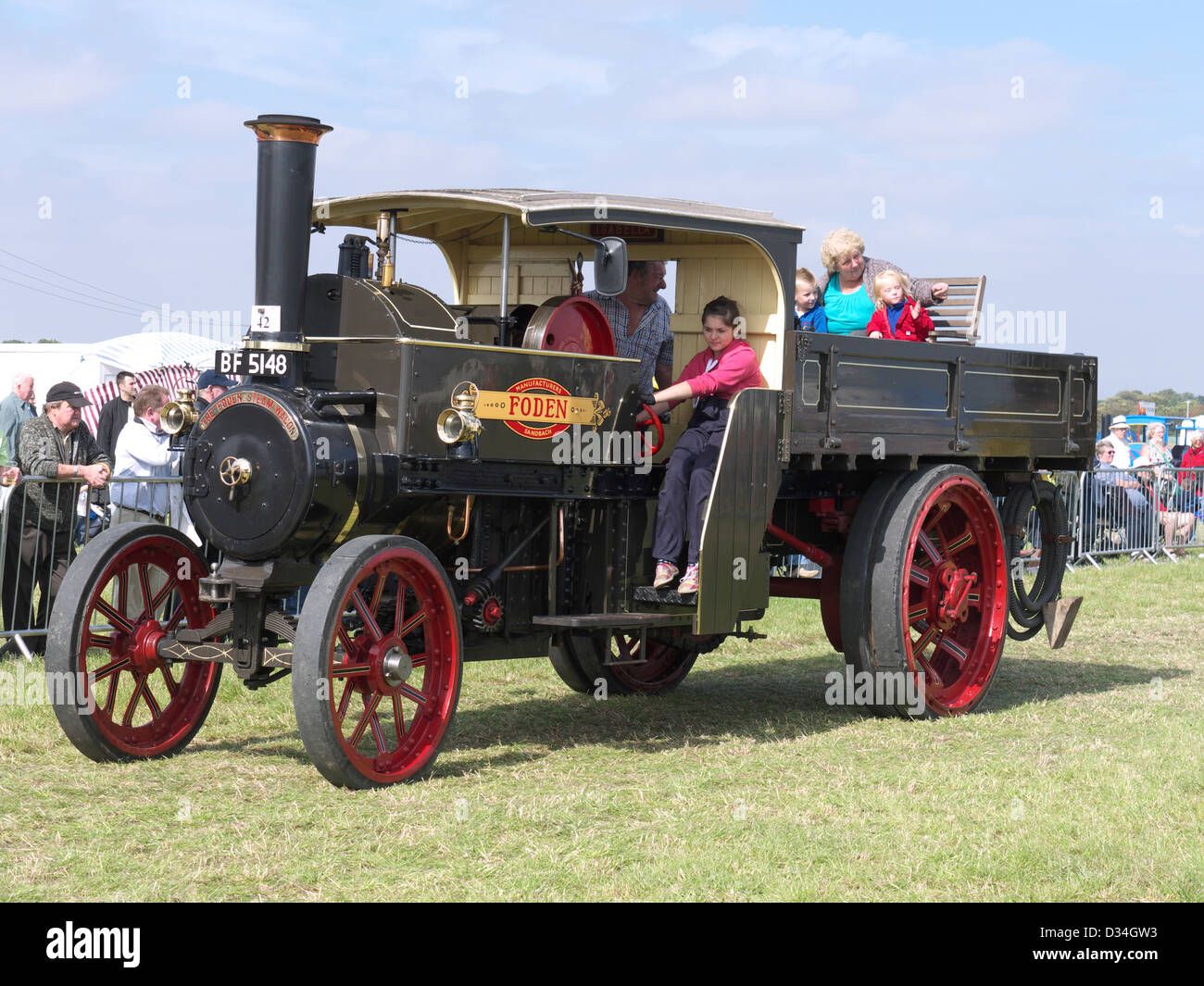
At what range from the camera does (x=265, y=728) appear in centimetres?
740

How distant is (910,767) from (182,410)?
343cm

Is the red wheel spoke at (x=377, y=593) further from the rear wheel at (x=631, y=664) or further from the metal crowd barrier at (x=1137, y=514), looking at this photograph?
the metal crowd barrier at (x=1137, y=514)

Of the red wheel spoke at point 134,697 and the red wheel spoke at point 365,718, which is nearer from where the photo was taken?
the red wheel spoke at point 365,718

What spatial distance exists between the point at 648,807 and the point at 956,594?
9.70 ft

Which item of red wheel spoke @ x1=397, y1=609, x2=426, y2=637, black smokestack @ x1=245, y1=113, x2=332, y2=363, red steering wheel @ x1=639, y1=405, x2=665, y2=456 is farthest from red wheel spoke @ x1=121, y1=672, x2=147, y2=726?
red steering wheel @ x1=639, y1=405, x2=665, y2=456

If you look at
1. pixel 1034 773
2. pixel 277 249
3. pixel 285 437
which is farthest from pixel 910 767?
pixel 277 249

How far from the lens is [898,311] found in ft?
28.1

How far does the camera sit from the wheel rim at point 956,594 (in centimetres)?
815

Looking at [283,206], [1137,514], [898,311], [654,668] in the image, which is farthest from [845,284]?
[1137,514]

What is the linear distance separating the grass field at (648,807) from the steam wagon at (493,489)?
336 mm

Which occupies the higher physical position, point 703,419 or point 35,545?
point 703,419

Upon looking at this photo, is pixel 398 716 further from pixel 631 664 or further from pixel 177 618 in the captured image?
pixel 631 664

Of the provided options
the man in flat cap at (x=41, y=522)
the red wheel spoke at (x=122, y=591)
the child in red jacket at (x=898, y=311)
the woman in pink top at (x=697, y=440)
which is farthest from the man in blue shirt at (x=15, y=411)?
the child in red jacket at (x=898, y=311)

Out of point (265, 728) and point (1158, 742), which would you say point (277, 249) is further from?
point (1158, 742)
